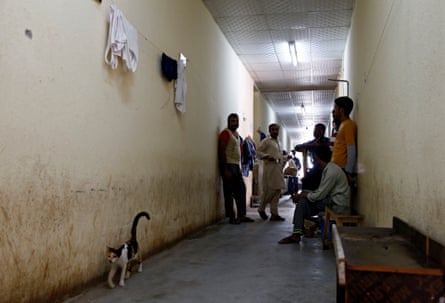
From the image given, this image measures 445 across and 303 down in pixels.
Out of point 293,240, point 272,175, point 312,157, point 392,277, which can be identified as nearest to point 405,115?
point 392,277

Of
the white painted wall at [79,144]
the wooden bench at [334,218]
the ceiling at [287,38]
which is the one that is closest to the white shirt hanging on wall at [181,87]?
the white painted wall at [79,144]

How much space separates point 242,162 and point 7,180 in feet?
17.5

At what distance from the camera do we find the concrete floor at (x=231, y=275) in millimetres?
2346

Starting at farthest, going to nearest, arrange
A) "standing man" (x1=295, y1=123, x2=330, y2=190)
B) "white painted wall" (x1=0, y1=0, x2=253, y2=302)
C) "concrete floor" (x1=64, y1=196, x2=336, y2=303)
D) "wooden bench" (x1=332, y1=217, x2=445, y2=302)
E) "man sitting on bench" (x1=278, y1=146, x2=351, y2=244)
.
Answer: "standing man" (x1=295, y1=123, x2=330, y2=190) → "man sitting on bench" (x1=278, y1=146, x2=351, y2=244) → "concrete floor" (x1=64, y1=196, x2=336, y2=303) → "white painted wall" (x1=0, y1=0, x2=253, y2=302) → "wooden bench" (x1=332, y1=217, x2=445, y2=302)

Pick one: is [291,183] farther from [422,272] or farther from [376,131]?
[422,272]

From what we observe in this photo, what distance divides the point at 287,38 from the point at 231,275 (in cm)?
451

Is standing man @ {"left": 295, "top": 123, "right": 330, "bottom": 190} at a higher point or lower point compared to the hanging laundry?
lower

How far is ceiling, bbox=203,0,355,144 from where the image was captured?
5.19 metres

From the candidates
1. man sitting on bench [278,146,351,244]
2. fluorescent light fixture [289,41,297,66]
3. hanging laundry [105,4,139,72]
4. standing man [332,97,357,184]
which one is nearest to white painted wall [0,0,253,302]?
hanging laundry [105,4,139,72]

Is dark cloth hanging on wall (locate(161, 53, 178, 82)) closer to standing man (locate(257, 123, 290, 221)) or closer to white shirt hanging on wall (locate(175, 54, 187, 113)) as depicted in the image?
white shirt hanging on wall (locate(175, 54, 187, 113))

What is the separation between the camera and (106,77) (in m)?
2.69

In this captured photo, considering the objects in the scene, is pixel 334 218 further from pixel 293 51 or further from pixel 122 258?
pixel 293 51

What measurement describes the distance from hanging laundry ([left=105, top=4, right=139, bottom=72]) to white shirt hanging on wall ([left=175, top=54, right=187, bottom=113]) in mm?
1087

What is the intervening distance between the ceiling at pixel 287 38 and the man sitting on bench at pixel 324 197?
8.07ft
